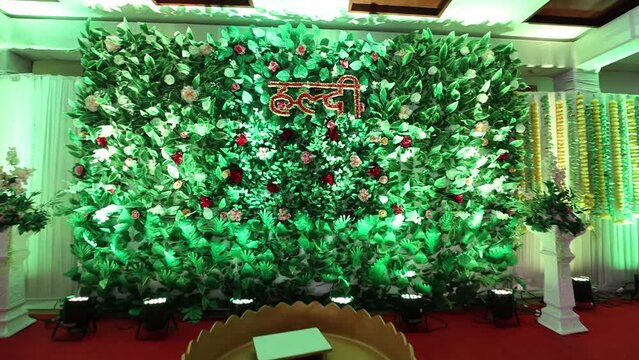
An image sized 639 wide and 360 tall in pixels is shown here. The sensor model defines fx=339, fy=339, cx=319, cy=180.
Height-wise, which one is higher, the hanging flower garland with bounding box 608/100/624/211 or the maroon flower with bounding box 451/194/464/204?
the hanging flower garland with bounding box 608/100/624/211

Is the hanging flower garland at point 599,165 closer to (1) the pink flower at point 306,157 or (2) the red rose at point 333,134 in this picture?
(2) the red rose at point 333,134

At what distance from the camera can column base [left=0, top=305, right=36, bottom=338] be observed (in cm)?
283

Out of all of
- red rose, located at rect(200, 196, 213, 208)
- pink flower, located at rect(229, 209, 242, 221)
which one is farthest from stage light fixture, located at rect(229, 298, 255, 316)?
red rose, located at rect(200, 196, 213, 208)

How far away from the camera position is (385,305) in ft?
11.2

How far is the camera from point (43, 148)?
344 centimetres

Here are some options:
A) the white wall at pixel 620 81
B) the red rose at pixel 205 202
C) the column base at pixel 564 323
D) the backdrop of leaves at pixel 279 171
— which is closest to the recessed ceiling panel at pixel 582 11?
the backdrop of leaves at pixel 279 171

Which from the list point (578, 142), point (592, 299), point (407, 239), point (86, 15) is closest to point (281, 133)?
point (407, 239)

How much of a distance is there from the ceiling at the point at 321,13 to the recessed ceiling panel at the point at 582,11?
89 mm

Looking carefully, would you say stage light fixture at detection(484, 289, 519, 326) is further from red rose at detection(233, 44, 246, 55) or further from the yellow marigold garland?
red rose at detection(233, 44, 246, 55)

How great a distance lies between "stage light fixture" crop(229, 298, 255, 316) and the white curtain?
1.79 metres

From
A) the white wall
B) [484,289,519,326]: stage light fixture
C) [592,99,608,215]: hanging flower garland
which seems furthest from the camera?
the white wall

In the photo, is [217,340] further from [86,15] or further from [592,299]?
[592,299]

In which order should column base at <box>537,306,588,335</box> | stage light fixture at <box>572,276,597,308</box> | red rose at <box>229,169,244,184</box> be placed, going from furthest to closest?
stage light fixture at <box>572,276,597,308</box>, red rose at <box>229,169,244,184</box>, column base at <box>537,306,588,335</box>

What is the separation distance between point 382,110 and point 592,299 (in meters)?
2.92
